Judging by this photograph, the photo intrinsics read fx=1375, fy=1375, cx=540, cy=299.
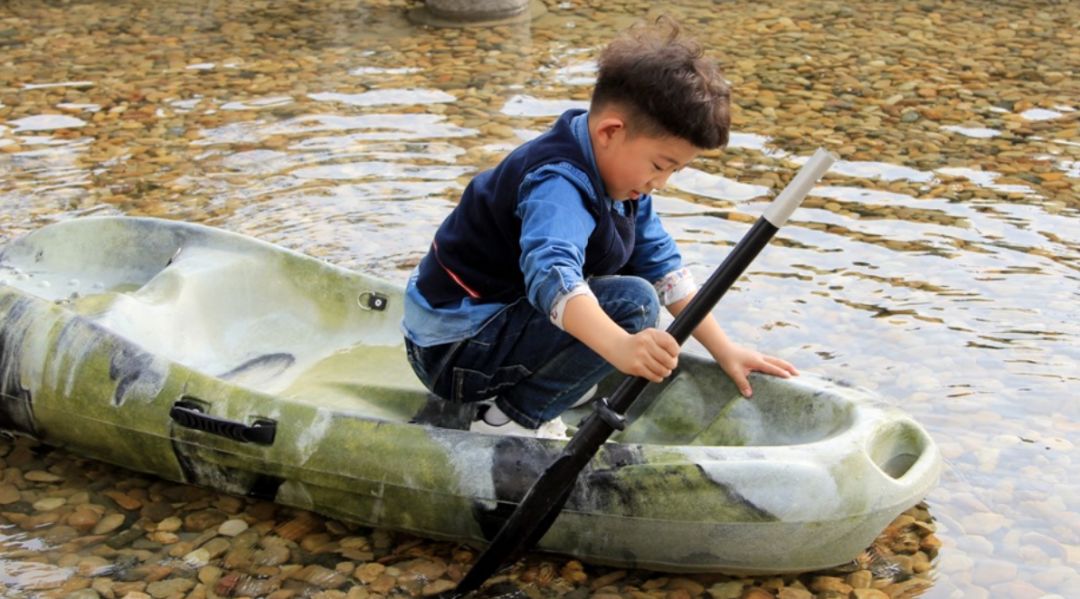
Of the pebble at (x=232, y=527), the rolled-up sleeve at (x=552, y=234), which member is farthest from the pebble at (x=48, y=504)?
the rolled-up sleeve at (x=552, y=234)

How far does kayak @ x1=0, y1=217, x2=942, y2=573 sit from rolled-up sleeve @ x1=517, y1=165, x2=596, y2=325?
0.45 metres

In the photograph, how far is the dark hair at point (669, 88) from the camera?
312 centimetres

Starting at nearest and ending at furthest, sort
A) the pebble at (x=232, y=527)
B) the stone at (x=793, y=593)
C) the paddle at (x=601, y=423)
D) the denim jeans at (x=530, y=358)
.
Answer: the paddle at (x=601, y=423) < the stone at (x=793, y=593) < the denim jeans at (x=530, y=358) < the pebble at (x=232, y=527)

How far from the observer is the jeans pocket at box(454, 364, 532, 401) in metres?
3.62

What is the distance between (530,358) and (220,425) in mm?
811

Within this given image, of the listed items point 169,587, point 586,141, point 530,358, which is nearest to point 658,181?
point 586,141

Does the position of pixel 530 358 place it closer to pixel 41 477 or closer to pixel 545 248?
pixel 545 248

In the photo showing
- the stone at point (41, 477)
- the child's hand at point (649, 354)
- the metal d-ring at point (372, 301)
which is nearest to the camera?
the child's hand at point (649, 354)

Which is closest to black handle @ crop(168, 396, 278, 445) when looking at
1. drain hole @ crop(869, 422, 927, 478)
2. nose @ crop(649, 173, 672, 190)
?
nose @ crop(649, 173, 672, 190)

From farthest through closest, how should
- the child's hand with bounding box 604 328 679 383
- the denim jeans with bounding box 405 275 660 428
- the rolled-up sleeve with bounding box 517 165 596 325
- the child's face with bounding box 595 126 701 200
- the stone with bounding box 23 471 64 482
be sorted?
1. the stone with bounding box 23 471 64 482
2. the denim jeans with bounding box 405 275 660 428
3. the child's face with bounding box 595 126 701 200
4. the rolled-up sleeve with bounding box 517 165 596 325
5. the child's hand with bounding box 604 328 679 383

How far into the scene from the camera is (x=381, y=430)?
3.41m

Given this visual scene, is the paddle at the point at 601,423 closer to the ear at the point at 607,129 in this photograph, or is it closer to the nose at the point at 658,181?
the nose at the point at 658,181

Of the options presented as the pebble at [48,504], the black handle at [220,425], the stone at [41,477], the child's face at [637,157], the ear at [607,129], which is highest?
the ear at [607,129]

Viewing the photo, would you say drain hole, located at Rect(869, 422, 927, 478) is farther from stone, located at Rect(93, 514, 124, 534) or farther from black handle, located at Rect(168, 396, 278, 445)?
stone, located at Rect(93, 514, 124, 534)
